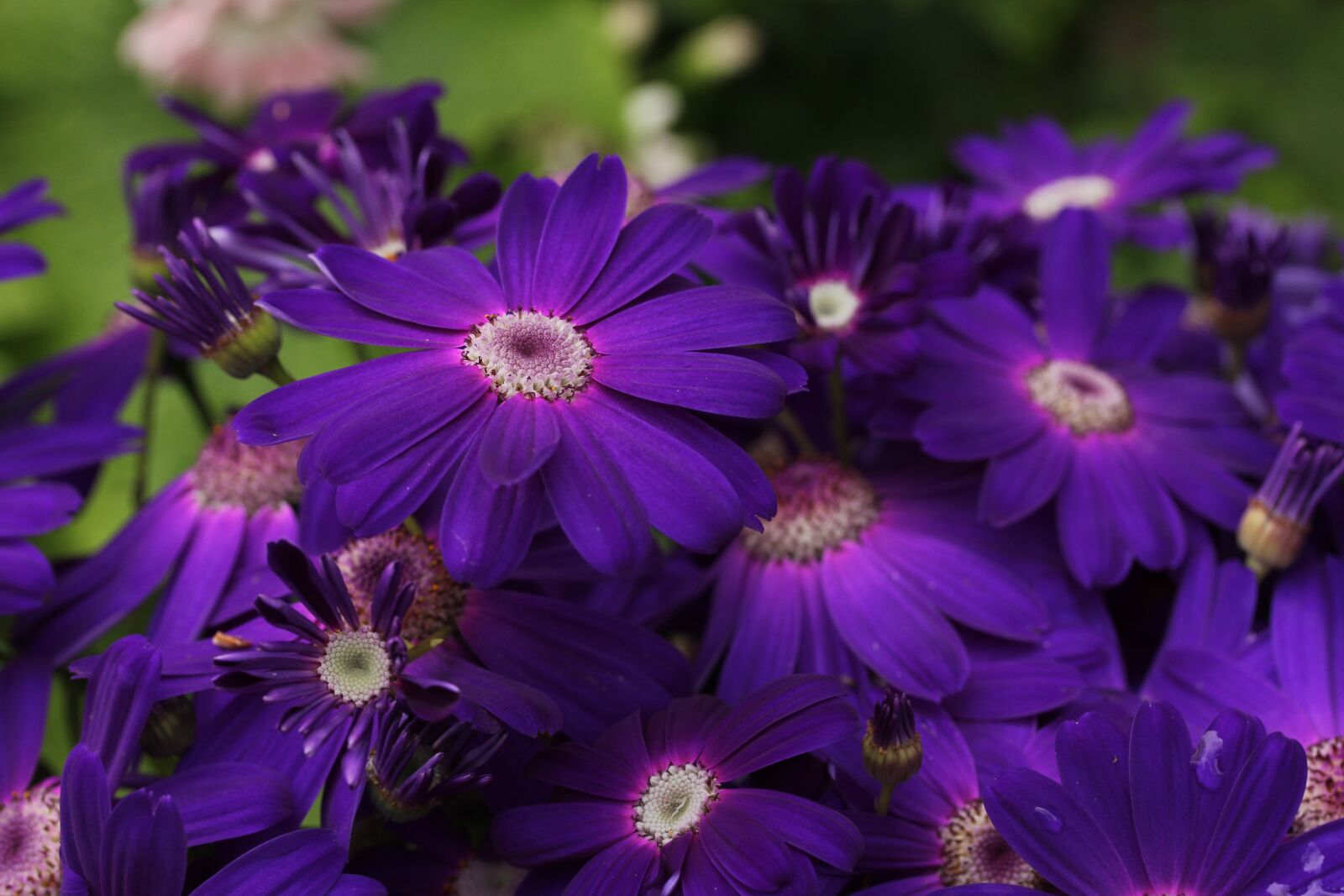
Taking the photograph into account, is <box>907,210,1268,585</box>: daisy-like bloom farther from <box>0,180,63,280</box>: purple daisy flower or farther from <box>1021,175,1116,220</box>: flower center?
Answer: <box>0,180,63,280</box>: purple daisy flower

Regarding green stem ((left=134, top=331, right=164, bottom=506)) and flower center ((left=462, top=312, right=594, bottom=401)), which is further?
green stem ((left=134, top=331, right=164, bottom=506))

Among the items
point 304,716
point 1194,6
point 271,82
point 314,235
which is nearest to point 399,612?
point 304,716

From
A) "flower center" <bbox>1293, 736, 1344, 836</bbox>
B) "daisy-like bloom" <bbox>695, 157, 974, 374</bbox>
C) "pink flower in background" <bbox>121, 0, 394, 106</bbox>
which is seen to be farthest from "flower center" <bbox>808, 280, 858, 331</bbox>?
"pink flower in background" <bbox>121, 0, 394, 106</bbox>

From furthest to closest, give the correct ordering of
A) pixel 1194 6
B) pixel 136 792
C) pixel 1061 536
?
pixel 1194 6
pixel 1061 536
pixel 136 792

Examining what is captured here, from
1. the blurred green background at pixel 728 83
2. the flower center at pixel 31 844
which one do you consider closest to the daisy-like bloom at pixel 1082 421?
the flower center at pixel 31 844

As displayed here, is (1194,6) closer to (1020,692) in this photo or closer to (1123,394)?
(1123,394)
